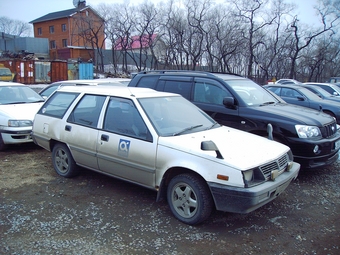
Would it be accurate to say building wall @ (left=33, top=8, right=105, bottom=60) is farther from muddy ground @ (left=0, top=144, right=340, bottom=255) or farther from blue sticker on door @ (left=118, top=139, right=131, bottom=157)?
blue sticker on door @ (left=118, top=139, right=131, bottom=157)

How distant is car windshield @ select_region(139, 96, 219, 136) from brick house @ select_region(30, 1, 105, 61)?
3929 centimetres

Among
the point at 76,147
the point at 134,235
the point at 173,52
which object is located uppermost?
the point at 173,52

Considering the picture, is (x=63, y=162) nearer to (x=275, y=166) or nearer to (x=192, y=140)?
(x=192, y=140)

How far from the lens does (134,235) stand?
3.51m

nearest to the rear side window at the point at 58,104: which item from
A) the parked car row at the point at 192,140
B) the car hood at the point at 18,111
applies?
the parked car row at the point at 192,140

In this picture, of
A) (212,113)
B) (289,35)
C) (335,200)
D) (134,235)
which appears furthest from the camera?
(289,35)

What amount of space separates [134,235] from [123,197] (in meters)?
1.11

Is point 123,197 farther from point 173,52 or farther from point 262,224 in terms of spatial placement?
point 173,52

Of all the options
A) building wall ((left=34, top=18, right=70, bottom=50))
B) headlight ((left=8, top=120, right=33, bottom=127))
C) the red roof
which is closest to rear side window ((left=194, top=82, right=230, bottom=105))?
A: headlight ((left=8, top=120, right=33, bottom=127))

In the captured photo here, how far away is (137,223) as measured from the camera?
12.5 feet

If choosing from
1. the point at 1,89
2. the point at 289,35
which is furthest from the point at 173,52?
the point at 1,89

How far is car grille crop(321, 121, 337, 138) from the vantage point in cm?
537

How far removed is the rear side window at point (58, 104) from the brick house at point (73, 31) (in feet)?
125

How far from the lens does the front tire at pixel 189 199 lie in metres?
3.54
